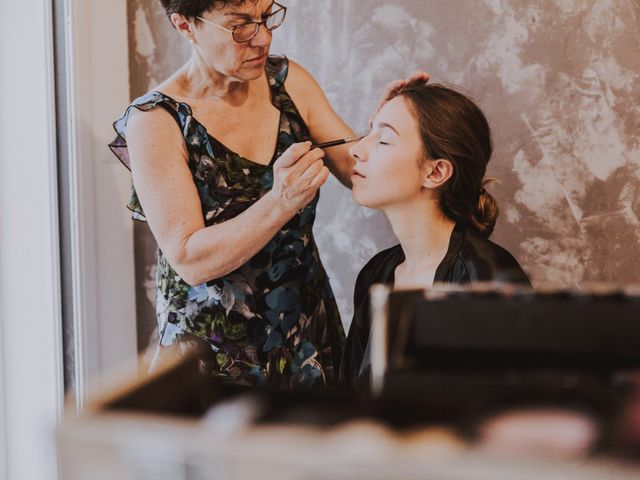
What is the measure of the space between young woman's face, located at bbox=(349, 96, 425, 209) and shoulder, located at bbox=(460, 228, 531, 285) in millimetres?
161

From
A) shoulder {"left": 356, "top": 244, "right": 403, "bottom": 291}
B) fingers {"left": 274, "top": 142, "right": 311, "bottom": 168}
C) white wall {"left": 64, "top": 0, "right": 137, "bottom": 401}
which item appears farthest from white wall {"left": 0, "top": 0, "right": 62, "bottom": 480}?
shoulder {"left": 356, "top": 244, "right": 403, "bottom": 291}

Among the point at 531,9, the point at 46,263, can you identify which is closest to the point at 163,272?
the point at 46,263

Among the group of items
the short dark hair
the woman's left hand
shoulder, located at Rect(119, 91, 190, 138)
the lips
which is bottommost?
shoulder, located at Rect(119, 91, 190, 138)

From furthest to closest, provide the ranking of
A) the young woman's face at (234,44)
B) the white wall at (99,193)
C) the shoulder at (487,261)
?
1. the white wall at (99,193)
2. the young woman's face at (234,44)
3. the shoulder at (487,261)

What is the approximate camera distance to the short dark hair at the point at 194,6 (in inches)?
66.5

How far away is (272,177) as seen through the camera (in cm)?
180

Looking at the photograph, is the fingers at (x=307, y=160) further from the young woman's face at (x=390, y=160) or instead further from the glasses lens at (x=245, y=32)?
the glasses lens at (x=245, y=32)

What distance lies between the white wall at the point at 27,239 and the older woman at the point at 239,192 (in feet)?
1.23

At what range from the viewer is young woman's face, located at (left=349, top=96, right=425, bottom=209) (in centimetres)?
166

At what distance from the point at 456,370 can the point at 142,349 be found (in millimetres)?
1704

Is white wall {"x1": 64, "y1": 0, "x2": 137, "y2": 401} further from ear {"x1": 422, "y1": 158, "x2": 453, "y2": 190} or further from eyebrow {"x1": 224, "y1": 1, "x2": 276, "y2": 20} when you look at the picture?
ear {"x1": 422, "y1": 158, "x2": 453, "y2": 190}

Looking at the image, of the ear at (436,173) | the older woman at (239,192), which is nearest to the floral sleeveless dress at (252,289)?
the older woman at (239,192)

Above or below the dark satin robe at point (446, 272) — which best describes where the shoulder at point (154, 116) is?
above

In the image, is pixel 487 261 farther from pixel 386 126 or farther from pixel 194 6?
pixel 194 6
